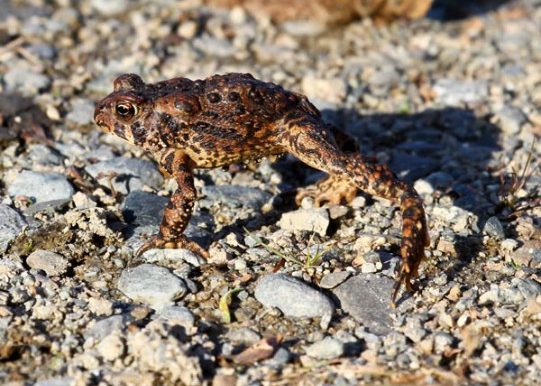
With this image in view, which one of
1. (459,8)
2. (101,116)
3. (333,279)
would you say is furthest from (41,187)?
(459,8)

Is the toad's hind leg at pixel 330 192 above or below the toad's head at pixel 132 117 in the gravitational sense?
below

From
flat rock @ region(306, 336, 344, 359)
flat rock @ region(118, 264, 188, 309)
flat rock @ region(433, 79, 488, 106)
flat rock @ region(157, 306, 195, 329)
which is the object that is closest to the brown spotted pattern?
flat rock @ region(118, 264, 188, 309)

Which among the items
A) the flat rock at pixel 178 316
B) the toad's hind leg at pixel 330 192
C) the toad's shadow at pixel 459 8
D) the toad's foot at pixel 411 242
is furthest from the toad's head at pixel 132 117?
the toad's shadow at pixel 459 8

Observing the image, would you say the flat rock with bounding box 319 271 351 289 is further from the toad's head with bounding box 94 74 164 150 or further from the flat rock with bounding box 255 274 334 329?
the toad's head with bounding box 94 74 164 150

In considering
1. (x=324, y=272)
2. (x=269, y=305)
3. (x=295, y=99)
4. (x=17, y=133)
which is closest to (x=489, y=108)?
(x=295, y=99)

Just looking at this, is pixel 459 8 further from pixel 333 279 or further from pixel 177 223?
pixel 177 223

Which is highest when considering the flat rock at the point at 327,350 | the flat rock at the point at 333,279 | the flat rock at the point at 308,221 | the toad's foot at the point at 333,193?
the toad's foot at the point at 333,193

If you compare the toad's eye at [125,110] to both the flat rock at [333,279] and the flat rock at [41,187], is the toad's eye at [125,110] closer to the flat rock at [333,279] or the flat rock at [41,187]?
the flat rock at [41,187]
